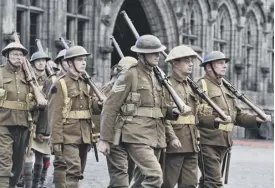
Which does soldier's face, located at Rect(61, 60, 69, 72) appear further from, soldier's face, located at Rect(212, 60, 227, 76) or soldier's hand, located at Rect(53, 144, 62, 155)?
soldier's face, located at Rect(212, 60, 227, 76)

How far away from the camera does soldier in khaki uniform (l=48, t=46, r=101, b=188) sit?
9086mm

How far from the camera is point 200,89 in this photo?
947 cm

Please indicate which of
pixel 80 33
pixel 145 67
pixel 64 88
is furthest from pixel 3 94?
pixel 80 33

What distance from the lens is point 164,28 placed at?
27844 millimetres

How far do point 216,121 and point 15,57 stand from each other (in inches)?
108

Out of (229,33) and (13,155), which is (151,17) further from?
(13,155)

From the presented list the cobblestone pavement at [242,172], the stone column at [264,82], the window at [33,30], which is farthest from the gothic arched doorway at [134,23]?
the cobblestone pavement at [242,172]

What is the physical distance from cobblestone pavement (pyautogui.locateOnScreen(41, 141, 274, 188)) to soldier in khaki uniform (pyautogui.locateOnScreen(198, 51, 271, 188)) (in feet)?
9.57

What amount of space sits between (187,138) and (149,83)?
39.1 inches

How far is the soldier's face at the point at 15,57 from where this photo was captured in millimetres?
9703

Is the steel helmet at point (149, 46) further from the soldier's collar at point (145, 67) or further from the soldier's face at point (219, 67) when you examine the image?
the soldier's face at point (219, 67)

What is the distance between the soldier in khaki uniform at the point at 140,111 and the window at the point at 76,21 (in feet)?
50.1

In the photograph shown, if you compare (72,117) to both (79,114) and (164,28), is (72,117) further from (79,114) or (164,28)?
(164,28)

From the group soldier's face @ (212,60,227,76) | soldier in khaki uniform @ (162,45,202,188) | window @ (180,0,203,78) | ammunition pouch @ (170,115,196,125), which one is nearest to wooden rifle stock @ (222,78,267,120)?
soldier's face @ (212,60,227,76)
